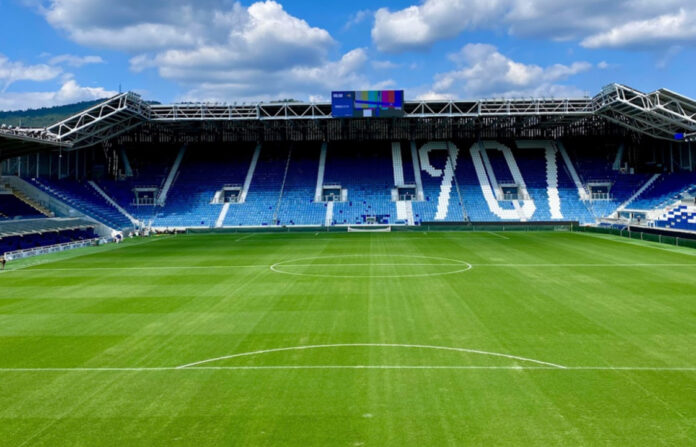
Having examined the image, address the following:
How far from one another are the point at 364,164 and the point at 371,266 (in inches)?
1716

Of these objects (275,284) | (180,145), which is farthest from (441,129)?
(275,284)

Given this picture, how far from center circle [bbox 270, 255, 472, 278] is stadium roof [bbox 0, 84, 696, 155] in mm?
30333

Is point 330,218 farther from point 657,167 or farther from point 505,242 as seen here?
point 657,167

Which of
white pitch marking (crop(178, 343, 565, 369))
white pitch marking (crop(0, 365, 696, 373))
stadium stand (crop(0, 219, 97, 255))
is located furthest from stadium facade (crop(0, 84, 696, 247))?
white pitch marking (crop(178, 343, 565, 369))

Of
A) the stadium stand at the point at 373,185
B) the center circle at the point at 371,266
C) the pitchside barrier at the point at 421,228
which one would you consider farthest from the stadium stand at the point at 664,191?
the center circle at the point at 371,266

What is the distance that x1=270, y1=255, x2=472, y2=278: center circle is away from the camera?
3044 centimetres

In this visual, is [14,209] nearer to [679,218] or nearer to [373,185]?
[373,185]

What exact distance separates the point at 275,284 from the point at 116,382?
14080 millimetres

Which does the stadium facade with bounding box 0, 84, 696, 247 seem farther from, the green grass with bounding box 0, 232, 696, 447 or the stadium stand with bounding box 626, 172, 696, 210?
the green grass with bounding box 0, 232, 696, 447

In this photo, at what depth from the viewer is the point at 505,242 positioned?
48188mm

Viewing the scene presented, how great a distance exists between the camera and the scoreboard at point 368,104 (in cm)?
6438

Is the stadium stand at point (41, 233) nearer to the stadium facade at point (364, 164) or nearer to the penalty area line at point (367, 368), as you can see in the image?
the stadium facade at point (364, 164)

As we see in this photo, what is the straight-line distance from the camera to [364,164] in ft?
249

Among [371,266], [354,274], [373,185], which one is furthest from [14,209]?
[373,185]
